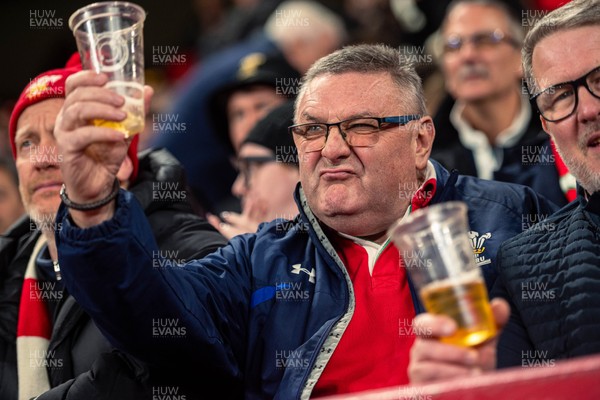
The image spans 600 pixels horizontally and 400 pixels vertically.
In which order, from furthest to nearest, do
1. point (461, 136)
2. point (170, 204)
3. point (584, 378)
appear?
point (461, 136)
point (170, 204)
point (584, 378)

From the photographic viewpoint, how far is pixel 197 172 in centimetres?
612

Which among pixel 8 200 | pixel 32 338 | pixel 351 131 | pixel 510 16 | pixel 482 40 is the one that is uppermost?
pixel 510 16

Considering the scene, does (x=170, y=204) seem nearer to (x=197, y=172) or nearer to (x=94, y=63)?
(x=94, y=63)

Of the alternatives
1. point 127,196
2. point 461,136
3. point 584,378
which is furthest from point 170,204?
point 584,378

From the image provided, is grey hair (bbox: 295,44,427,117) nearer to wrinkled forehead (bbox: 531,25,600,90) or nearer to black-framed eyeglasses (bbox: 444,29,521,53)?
wrinkled forehead (bbox: 531,25,600,90)

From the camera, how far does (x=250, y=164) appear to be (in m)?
4.48

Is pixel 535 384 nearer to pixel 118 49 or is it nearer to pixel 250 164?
pixel 118 49

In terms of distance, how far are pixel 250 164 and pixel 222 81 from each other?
1982 mm

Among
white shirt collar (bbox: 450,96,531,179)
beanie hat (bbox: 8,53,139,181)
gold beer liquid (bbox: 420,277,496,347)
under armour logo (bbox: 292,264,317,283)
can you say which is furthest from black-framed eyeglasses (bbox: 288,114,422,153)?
white shirt collar (bbox: 450,96,531,179)

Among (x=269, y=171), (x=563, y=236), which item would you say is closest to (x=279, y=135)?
(x=269, y=171)

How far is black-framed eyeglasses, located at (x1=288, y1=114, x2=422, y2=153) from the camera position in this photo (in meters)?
3.12

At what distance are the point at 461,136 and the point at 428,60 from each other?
0.89 meters

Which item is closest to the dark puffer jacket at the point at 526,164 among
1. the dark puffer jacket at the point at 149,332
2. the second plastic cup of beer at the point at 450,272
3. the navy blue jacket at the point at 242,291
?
the navy blue jacket at the point at 242,291

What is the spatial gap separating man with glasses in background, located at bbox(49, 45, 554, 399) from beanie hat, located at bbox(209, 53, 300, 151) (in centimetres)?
200
